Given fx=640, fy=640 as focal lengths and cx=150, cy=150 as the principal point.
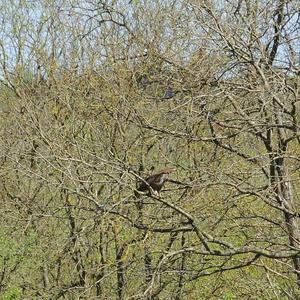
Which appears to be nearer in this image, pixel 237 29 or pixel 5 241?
pixel 237 29

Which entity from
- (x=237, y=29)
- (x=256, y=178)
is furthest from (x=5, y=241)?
(x=237, y=29)

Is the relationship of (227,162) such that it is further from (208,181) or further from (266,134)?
(208,181)

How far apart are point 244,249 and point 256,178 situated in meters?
0.87

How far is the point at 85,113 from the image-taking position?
8000 mm

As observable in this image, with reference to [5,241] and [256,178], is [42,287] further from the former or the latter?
[256,178]

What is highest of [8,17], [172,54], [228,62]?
[8,17]

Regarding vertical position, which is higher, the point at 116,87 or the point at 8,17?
the point at 8,17

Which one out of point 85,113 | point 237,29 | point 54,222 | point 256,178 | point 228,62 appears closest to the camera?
point 237,29

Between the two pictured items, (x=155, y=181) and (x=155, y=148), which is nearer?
(x=155, y=181)

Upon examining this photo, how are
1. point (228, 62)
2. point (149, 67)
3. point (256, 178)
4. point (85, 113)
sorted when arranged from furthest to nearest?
1. point (85, 113)
2. point (149, 67)
3. point (256, 178)
4. point (228, 62)

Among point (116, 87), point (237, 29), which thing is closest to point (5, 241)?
point (116, 87)

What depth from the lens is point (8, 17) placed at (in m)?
10.6

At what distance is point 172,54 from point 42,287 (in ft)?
14.3

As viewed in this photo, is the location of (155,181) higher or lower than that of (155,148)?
lower
